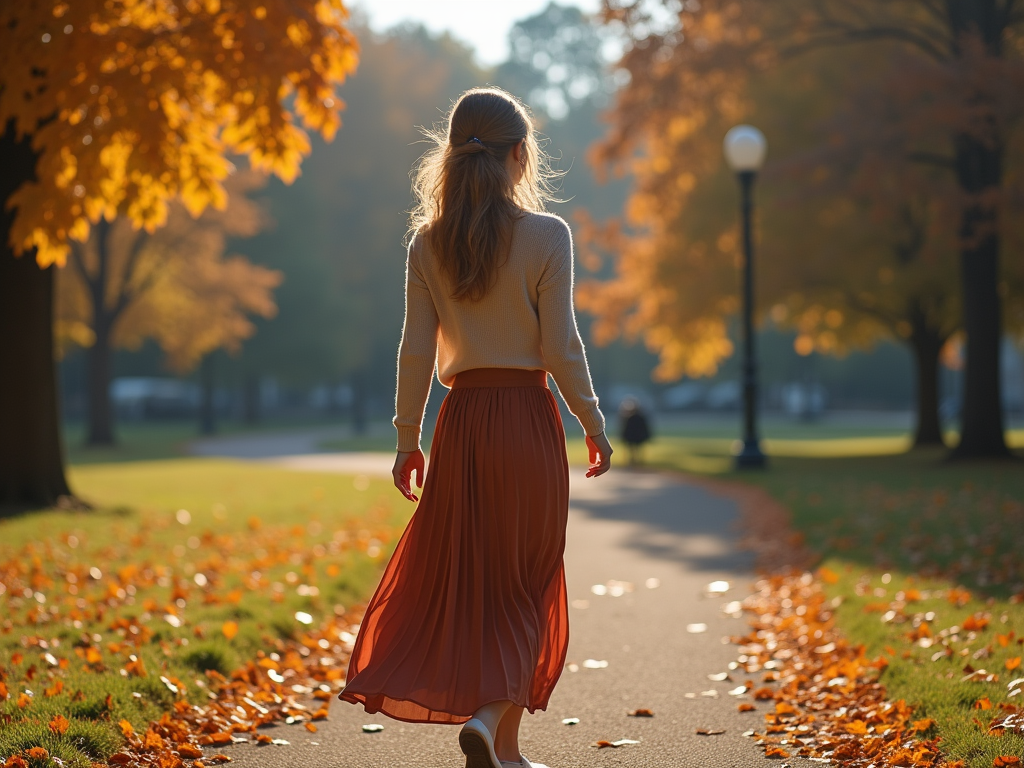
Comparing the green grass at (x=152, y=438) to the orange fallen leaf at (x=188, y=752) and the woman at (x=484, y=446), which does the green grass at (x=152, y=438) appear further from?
the woman at (x=484, y=446)

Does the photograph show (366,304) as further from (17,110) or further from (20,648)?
(20,648)

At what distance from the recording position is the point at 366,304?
4062 cm

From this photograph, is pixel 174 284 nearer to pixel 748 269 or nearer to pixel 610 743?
pixel 748 269

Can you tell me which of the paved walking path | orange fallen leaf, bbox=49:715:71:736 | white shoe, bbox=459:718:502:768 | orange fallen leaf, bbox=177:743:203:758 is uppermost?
white shoe, bbox=459:718:502:768

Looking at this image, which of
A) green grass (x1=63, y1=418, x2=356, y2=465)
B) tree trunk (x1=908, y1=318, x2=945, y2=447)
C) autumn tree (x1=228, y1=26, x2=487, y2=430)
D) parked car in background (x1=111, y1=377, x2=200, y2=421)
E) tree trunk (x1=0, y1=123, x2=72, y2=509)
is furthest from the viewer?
parked car in background (x1=111, y1=377, x2=200, y2=421)

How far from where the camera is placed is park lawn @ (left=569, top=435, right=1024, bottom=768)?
433cm

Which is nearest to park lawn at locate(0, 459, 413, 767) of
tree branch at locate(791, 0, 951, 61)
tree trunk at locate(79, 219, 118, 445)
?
tree branch at locate(791, 0, 951, 61)

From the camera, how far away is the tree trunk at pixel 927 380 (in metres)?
20.8

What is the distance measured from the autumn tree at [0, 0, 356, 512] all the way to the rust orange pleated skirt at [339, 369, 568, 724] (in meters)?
6.20

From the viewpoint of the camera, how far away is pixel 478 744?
3.32m

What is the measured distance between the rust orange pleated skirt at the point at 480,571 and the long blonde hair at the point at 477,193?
0.38 metres

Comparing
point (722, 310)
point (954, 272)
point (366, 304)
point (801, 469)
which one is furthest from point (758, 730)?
point (366, 304)

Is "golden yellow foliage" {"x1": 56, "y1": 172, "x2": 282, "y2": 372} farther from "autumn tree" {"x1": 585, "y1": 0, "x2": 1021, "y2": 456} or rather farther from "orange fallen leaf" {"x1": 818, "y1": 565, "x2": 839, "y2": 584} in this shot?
"orange fallen leaf" {"x1": 818, "y1": 565, "x2": 839, "y2": 584}

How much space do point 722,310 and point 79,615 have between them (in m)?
16.8
